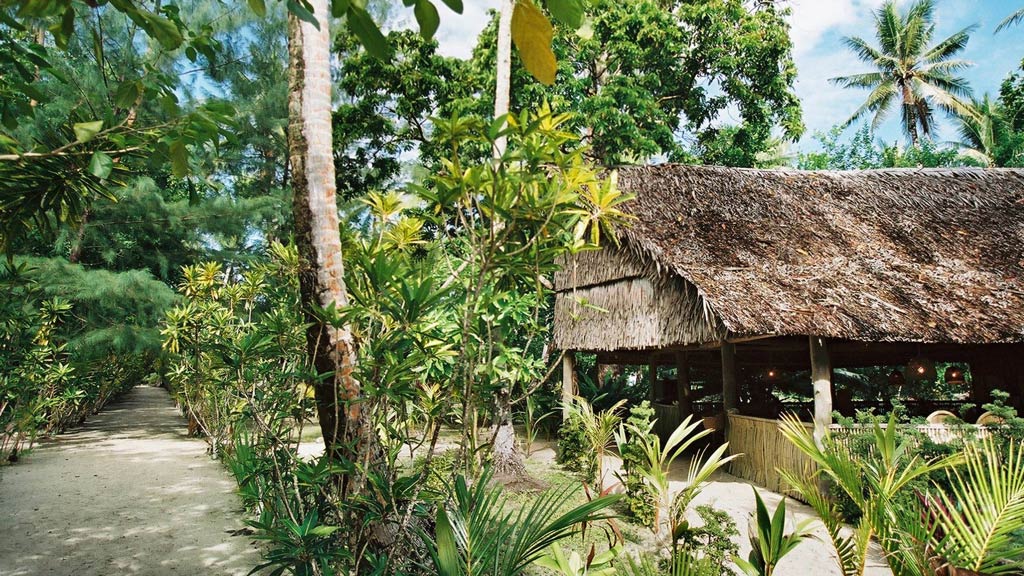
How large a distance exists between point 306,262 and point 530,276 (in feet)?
3.51

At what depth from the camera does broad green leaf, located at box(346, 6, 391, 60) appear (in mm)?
1224

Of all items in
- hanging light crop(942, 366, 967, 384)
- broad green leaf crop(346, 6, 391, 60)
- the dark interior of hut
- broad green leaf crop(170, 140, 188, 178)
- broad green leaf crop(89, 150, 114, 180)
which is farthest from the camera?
the dark interior of hut

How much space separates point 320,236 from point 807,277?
21.3 feet

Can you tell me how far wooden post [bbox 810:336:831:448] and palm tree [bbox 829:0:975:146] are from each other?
20.4 m

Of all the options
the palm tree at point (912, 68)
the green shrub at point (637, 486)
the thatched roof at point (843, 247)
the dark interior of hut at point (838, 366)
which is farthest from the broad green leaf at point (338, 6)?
the palm tree at point (912, 68)

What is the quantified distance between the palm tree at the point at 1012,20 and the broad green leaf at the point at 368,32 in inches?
931

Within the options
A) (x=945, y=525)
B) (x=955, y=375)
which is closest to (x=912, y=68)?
(x=955, y=375)

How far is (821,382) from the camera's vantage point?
6887mm

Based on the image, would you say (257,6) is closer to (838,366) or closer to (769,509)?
(769,509)

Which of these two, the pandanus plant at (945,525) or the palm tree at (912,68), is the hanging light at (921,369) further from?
the palm tree at (912,68)

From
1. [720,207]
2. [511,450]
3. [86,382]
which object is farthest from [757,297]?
[86,382]

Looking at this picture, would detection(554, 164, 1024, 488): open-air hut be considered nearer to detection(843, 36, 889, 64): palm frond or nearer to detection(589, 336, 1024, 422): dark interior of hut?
detection(589, 336, 1024, 422): dark interior of hut

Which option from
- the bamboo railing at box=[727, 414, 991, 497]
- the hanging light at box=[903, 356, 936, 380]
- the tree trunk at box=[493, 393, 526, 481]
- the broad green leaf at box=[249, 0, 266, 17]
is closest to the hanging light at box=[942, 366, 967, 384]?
the hanging light at box=[903, 356, 936, 380]

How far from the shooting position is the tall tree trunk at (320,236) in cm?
280
